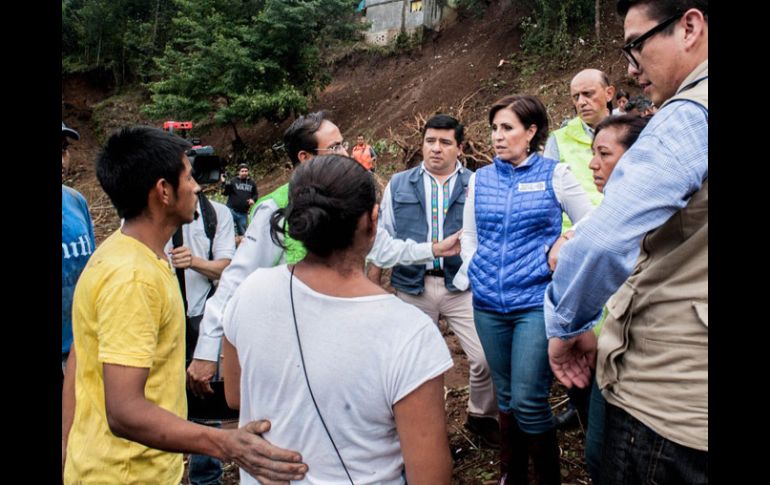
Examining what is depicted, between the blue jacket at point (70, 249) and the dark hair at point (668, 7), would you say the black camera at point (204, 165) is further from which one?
the dark hair at point (668, 7)

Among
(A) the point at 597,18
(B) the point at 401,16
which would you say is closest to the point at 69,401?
(A) the point at 597,18

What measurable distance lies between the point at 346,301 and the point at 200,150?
2.29 meters

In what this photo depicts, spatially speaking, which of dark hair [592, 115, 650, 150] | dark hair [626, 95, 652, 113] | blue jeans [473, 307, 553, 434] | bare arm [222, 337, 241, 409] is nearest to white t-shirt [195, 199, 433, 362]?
blue jeans [473, 307, 553, 434]

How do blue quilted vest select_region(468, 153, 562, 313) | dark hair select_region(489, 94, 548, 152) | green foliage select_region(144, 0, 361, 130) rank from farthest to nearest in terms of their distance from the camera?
green foliage select_region(144, 0, 361, 130), dark hair select_region(489, 94, 548, 152), blue quilted vest select_region(468, 153, 562, 313)

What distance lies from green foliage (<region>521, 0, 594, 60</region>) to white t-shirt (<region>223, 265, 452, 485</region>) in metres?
16.7

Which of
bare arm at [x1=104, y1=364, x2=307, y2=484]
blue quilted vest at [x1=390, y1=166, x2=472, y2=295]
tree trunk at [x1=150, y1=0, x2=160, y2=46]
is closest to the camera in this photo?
bare arm at [x1=104, y1=364, x2=307, y2=484]

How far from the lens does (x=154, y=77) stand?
27.5 metres

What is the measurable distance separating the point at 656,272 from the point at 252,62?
2021cm

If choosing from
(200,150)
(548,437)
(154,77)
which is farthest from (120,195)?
(154,77)

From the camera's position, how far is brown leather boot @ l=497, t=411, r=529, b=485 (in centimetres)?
302

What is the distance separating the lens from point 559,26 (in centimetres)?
1653

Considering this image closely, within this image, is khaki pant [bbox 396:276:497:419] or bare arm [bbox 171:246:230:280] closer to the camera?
bare arm [bbox 171:246:230:280]

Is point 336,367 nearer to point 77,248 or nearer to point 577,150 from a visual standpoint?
point 77,248

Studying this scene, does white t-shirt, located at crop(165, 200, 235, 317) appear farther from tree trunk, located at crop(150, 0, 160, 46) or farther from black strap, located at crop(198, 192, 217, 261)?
tree trunk, located at crop(150, 0, 160, 46)
